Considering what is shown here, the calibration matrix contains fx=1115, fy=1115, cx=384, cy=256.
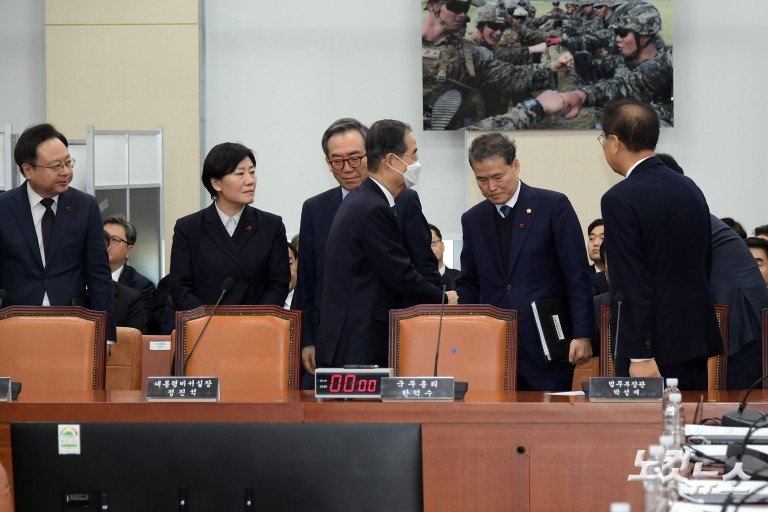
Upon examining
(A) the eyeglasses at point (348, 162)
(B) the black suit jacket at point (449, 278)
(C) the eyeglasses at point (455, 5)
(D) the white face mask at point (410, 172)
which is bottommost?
(B) the black suit jacket at point (449, 278)

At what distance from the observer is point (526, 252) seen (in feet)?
12.3

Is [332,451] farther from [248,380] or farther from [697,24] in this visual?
[697,24]

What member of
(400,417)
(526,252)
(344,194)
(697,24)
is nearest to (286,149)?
(697,24)

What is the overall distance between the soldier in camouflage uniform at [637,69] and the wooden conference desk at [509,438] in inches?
197

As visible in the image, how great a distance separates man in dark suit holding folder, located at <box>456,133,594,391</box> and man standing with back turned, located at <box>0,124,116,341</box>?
56.9 inches

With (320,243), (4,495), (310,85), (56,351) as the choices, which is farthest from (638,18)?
(4,495)

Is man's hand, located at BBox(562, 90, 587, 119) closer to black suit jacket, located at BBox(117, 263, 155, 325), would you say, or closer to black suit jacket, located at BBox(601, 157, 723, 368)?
black suit jacket, located at BBox(117, 263, 155, 325)

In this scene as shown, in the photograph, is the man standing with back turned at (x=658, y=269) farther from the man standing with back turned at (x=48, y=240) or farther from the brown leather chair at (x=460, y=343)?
the man standing with back turned at (x=48, y=240)

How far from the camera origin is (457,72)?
745 cm

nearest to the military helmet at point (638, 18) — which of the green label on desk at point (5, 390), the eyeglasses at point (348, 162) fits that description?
the eyeglasses at point (348, 162)

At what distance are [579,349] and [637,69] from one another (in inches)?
169

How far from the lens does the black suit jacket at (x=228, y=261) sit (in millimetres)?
4055

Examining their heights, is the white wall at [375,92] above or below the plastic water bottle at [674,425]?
above

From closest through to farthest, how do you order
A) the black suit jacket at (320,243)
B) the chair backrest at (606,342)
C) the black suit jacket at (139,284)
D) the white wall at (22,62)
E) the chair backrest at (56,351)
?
1. the chair backrest at (606,342)
2. the chair backrest at (56,351)
3. the black suit jacket at (320,243)
4. the black suit jacket at (139,284)
5. the white wall at (22,62)
